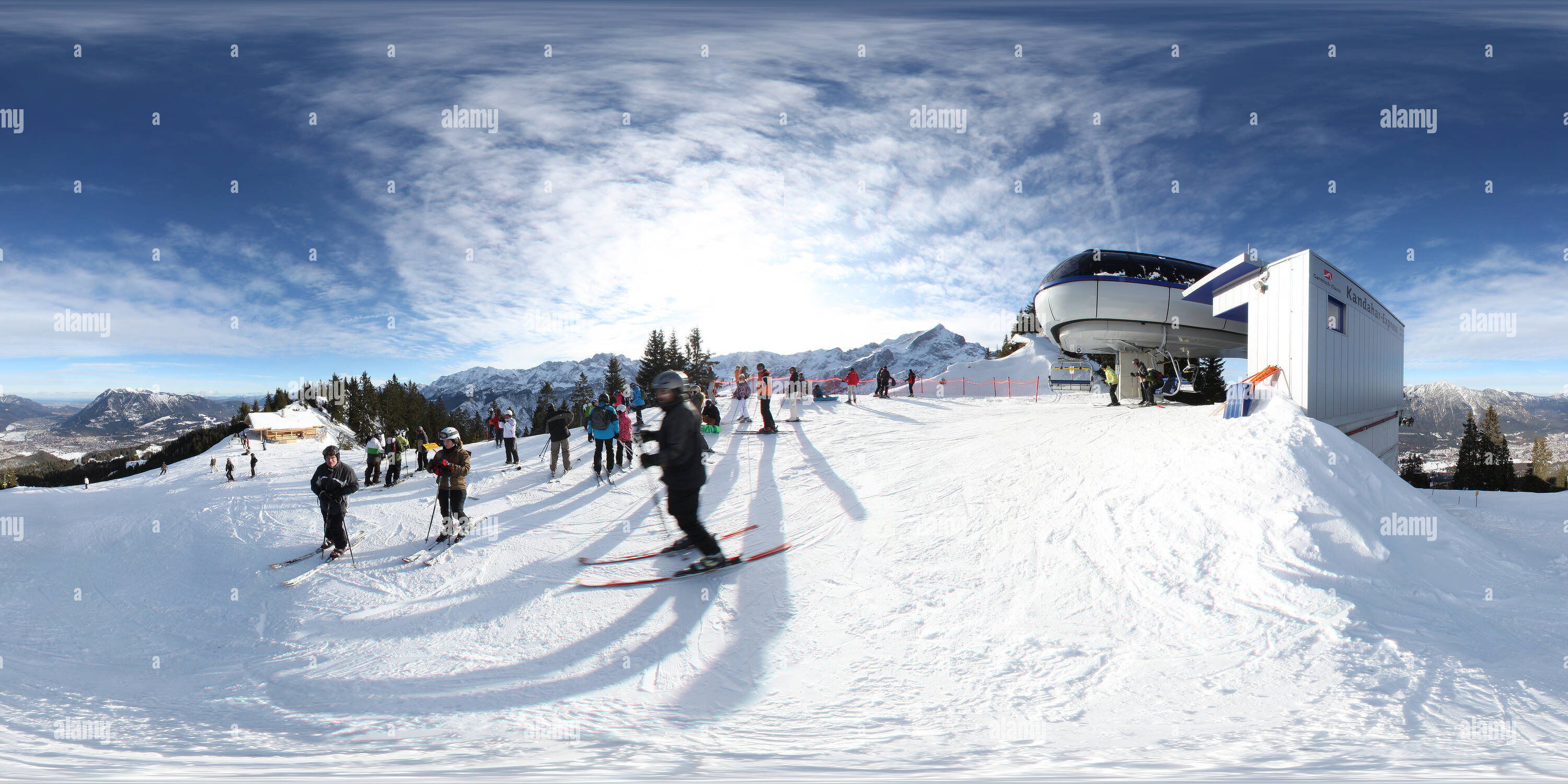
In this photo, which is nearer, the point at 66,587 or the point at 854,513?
the point at 66,587

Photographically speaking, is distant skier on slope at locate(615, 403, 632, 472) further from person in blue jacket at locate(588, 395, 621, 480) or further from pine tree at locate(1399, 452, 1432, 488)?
pine tree at locate(1399, 452, 1432, 488)

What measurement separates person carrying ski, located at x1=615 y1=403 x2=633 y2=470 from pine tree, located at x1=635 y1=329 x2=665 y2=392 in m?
39.0

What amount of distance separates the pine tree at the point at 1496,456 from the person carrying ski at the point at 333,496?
8119 cm

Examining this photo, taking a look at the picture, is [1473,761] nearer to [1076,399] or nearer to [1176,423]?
[1176,423]

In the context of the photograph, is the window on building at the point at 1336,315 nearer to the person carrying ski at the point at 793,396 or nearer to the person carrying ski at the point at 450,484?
the person carrying ski at the point at 793,396

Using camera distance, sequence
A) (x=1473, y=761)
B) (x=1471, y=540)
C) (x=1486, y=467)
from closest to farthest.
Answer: (x=1473, y=761) < (x=1471, y=540) < (x=1486, y=467)

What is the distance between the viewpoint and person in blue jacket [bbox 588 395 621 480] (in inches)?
425

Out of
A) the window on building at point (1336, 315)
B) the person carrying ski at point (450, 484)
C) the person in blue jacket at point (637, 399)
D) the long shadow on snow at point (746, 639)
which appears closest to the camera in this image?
the long shadow on snow at point (746, 639)

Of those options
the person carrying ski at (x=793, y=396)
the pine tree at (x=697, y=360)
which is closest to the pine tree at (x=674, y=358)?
the pine tree at (x=697, y=360)

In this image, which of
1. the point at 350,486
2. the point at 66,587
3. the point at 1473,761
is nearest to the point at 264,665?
the point at 350,486

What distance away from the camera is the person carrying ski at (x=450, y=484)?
7340mm

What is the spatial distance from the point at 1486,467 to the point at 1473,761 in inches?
3140

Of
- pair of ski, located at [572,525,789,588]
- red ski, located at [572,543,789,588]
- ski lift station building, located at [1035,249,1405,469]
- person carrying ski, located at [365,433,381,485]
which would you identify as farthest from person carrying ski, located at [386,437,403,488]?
ski lift station building, located at [1035,249,1405,469]

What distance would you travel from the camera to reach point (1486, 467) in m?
51.6
